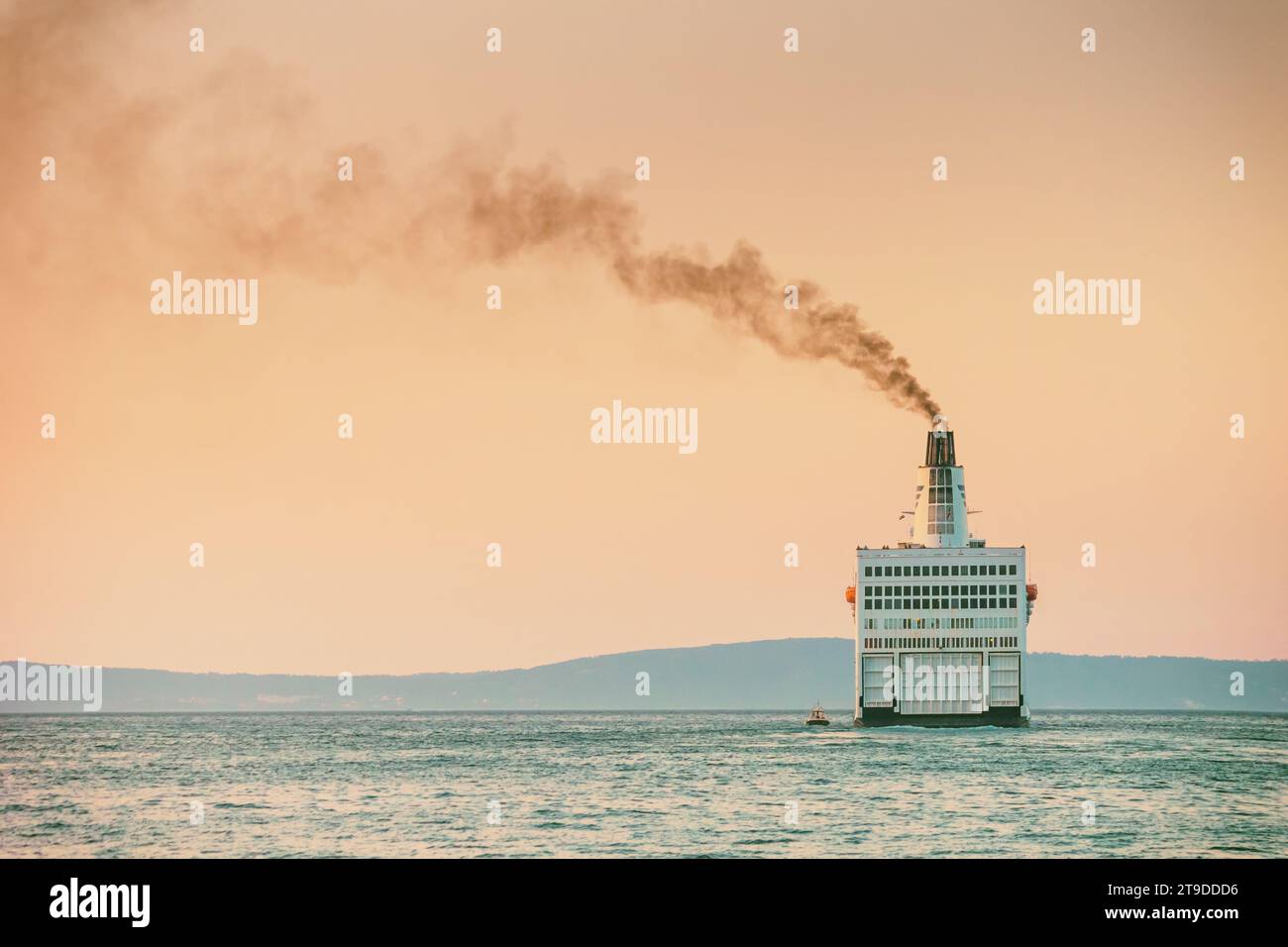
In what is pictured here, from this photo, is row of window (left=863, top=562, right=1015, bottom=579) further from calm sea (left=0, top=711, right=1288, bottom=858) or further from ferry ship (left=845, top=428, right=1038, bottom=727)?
calm sea (left=0, top=711, right=1288, bottom=858)

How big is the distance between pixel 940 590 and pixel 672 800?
64161mm

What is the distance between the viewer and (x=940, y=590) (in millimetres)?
140250

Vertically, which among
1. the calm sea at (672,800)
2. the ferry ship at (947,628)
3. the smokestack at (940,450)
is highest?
the smokestack at (940,450)

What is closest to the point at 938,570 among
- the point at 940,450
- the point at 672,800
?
the point at 940,450

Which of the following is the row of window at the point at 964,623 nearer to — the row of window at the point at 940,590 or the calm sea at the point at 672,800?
the row of window at the point at 940,590

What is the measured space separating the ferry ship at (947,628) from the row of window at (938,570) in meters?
0.08

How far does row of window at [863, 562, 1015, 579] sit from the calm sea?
1263 centimetres

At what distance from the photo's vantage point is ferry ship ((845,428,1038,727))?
140m

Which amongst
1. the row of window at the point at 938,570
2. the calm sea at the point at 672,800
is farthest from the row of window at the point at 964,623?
the calm sea at the point at 672,800

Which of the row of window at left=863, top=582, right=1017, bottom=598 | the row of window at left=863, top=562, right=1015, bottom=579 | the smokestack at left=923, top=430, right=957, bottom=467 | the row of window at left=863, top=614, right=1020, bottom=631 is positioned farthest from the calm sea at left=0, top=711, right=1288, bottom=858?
the smokestack at left=923, top=430, right=957, bottom=467

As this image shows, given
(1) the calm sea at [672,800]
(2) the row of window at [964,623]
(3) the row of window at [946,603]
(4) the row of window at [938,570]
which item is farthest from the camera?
(4) the row of window at [938,570]

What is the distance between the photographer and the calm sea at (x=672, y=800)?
214ft
